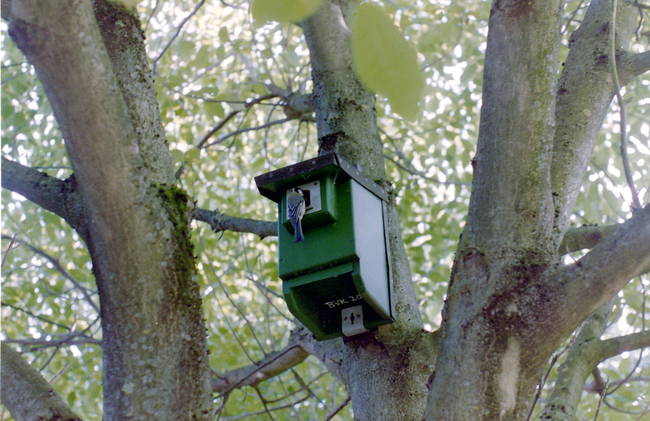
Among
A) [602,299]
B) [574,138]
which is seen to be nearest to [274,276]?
[574,138]

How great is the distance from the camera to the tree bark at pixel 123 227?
161 centimetres

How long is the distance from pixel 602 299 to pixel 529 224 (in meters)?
0.26

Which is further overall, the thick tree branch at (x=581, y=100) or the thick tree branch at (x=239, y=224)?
the thick tree branch at (x=239, y=224)

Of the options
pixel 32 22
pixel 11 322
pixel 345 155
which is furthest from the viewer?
pixel 11 322

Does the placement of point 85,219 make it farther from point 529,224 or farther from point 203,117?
point 203,117

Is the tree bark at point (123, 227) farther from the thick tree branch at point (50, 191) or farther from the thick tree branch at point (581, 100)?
the thick tree branch at point (581, 100)

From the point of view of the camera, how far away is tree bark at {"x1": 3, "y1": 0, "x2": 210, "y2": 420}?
1.61m

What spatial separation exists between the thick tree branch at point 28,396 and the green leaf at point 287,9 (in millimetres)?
1043

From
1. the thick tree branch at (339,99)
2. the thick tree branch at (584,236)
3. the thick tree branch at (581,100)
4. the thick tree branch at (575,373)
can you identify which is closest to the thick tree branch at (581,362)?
the thick tree branch at (575,373)

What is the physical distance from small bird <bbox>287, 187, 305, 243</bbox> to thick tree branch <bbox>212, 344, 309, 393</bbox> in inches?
27.9

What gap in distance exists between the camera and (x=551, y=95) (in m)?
1.96

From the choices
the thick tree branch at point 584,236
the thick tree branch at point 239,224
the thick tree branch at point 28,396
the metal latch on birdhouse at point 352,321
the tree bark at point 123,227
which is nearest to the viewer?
the tree bark at point 123,227

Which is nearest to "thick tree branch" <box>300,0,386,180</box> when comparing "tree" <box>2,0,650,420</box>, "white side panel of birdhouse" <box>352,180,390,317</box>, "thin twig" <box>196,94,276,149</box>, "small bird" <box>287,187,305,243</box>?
"tree" <box>2,0,650,420</box>

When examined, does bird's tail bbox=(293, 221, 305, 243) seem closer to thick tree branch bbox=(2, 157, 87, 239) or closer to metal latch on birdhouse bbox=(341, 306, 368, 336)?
metal latch on birdhouse bbox=(341, 306, 368, 336)
